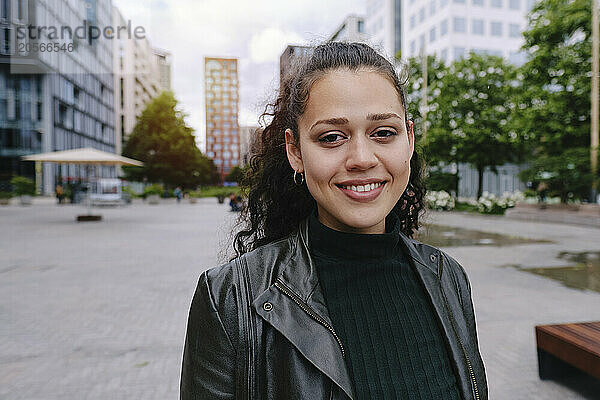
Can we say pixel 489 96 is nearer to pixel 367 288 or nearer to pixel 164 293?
pixel 164 293

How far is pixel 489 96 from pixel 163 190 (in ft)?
96.1

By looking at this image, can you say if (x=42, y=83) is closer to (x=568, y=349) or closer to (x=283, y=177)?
(x=568, y=349)

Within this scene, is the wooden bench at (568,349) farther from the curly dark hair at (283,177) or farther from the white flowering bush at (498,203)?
the white flowering bush at (498,203)

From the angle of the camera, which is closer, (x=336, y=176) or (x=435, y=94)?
(x=336, y=176)

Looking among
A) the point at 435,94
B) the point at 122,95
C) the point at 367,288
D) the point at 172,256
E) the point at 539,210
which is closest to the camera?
the point at 367,288

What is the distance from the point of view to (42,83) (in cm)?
4416

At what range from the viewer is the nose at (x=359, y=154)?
4.42ft

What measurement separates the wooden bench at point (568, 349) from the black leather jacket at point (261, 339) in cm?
279

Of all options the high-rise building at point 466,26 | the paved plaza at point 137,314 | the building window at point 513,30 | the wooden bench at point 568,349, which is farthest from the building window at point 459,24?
the wooden bench at point 568,349

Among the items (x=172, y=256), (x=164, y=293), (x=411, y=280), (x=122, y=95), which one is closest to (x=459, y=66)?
(x=172, y=256)

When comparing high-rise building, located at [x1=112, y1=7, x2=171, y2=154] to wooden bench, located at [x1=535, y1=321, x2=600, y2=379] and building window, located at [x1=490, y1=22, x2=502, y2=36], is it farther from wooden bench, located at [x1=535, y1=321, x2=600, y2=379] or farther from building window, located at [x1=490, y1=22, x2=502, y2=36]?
wooden bench, located at [x1=535, y1=321, x2=600, y2=379]

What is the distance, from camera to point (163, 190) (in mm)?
44906

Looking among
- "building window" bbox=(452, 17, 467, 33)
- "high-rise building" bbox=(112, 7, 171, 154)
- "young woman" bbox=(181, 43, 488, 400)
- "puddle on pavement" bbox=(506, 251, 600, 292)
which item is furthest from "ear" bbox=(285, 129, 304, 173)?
"high-rise building" bbox=(112, 7, 171, 154)

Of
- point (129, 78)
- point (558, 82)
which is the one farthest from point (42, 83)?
point (558, 82)
